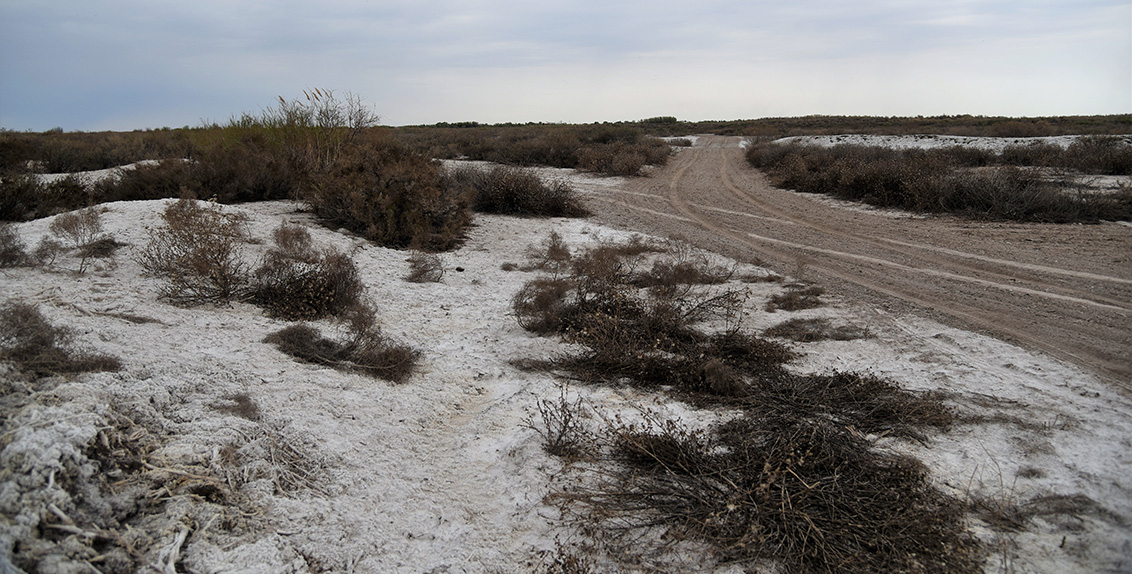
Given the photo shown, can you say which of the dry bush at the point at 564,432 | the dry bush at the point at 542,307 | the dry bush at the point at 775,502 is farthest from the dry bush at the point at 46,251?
the dry bush at the point at 775,502

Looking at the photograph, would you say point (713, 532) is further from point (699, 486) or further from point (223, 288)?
point (223, 288)

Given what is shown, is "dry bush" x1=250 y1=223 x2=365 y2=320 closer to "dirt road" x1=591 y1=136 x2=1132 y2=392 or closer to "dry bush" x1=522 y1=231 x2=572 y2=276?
"dry bush" x1=522 y1=231 x2=572 y2=276

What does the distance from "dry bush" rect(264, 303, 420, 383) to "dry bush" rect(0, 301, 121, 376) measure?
130 centimetres

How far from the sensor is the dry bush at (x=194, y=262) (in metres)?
5.77

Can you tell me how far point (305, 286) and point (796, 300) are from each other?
534cm

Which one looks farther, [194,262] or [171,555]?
[194,262]

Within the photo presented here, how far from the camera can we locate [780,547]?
9.51 feet

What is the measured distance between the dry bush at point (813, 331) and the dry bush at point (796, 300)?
0.49 m

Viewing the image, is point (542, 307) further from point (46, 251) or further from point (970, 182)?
point (970, 182)

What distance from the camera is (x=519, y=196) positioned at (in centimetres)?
1191

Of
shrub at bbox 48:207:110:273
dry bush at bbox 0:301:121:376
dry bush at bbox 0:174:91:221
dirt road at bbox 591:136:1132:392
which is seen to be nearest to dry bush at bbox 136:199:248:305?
shrub at bbox 48:207:110:273

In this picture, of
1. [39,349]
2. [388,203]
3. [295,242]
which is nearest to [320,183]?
[388,203]

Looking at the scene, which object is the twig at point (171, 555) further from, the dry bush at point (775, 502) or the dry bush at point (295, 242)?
the dry bush at point (295, 242)

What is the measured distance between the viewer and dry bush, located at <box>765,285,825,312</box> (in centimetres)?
672
